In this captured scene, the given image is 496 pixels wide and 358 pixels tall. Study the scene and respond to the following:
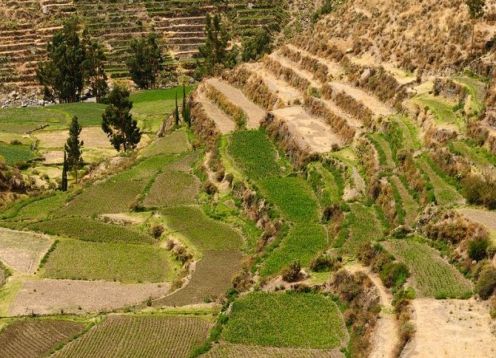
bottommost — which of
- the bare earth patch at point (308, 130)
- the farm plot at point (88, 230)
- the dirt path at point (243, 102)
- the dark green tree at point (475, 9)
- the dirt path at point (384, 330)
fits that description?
the farm plot at point (88, 230)

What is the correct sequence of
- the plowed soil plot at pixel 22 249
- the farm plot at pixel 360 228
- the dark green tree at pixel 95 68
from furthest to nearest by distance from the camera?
1. the dark green tree at pixel 95 68
2. the plowed soil plot at pixel 22 249
3. the farm plot at pixel 360 228

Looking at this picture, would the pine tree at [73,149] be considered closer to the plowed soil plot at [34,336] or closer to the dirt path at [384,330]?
the plowed soil plot at [34,336]

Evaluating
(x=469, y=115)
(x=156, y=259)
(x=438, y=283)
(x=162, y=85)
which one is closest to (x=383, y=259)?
(x=438, y=283)

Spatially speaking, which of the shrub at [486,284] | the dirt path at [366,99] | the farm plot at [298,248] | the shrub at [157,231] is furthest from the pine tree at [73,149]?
the shrub at [486,284]

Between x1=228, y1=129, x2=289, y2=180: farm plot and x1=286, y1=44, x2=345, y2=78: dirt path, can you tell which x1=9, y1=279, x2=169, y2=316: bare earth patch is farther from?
x1=286, y1=44, x2=345, y2=78: dirt path

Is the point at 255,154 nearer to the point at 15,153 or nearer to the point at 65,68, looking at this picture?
the point at 15,153

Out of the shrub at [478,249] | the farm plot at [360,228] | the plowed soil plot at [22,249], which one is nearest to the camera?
the shrub at [478,249]
